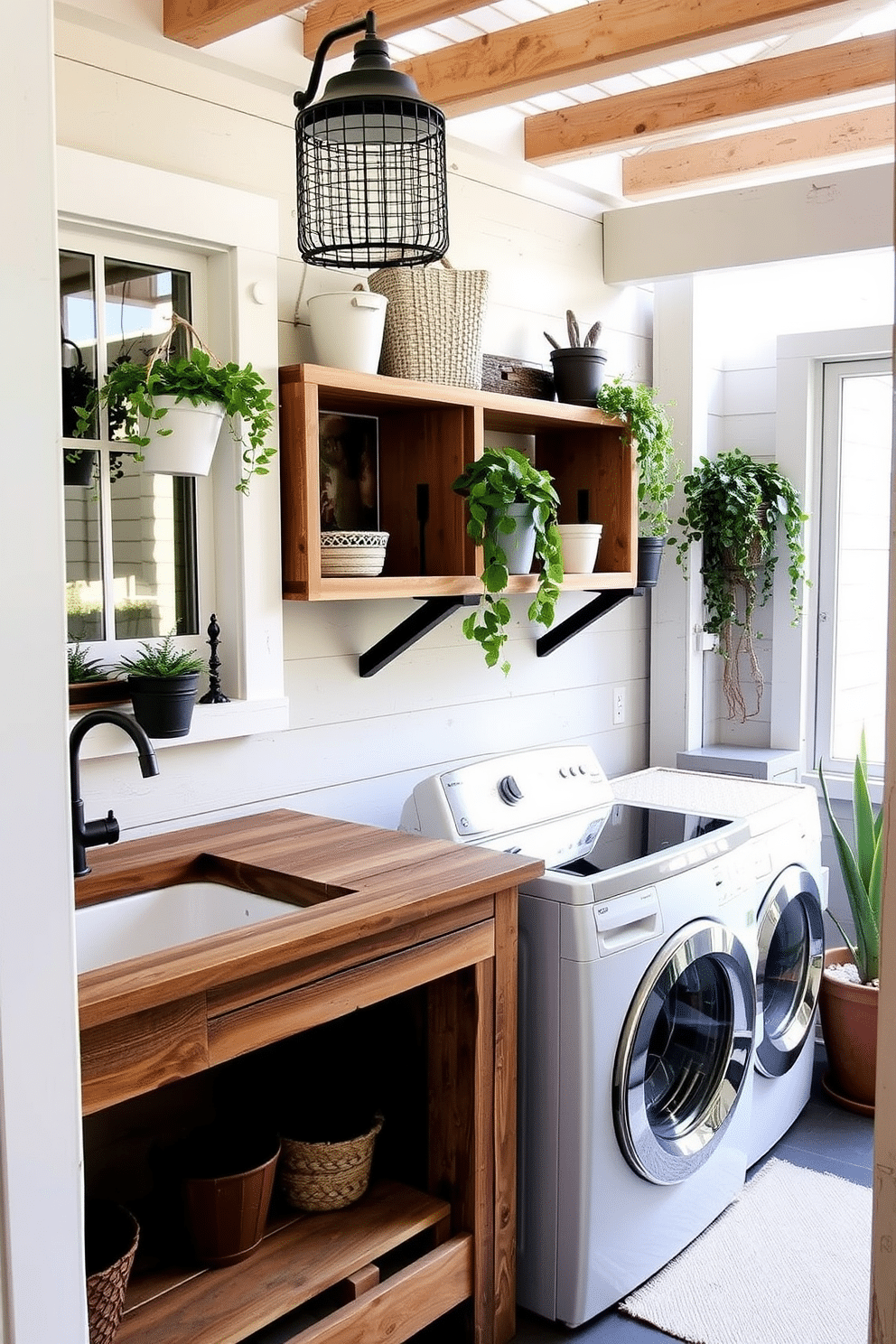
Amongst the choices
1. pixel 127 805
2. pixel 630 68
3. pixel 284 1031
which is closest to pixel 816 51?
pixel 630 68

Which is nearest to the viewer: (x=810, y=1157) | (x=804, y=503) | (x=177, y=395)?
(x=177, y=395)

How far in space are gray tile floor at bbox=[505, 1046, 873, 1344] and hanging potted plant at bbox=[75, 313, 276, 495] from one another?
1.74 metres

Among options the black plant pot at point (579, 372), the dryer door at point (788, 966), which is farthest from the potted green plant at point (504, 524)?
the dryer door at point (788, 966)

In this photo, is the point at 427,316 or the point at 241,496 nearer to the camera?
the point at 241,496

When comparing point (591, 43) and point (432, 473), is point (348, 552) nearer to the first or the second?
point (432, 473)

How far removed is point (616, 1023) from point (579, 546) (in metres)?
1.26

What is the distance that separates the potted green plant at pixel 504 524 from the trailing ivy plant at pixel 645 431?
1.54ft

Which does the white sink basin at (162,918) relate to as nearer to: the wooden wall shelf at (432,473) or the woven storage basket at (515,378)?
the wooden wall shelf at (432,473)

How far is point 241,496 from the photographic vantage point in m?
2.40

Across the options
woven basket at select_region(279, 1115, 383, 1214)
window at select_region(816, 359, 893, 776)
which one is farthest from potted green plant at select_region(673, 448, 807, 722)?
woven basket at select_region(279, 1115, 383, 1214)

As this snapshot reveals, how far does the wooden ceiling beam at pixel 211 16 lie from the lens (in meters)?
2.12

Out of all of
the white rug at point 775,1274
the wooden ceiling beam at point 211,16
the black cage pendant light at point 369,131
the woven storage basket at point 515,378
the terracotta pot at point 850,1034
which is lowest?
the white rug at point 775,1274

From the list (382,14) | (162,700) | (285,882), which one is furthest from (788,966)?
(382,14)

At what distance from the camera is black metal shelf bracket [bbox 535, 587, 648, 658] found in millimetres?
3307
